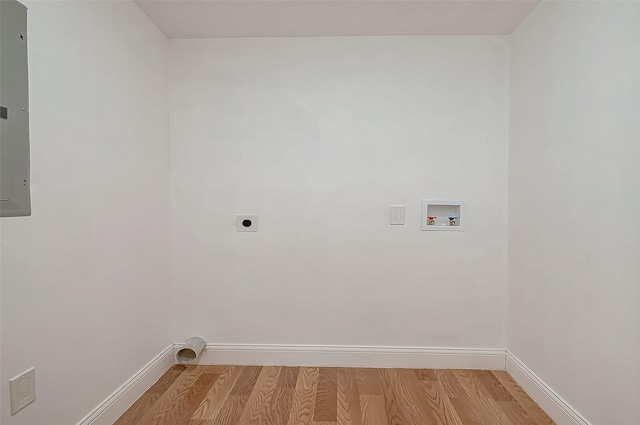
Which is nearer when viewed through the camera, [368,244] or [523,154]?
[523,154]

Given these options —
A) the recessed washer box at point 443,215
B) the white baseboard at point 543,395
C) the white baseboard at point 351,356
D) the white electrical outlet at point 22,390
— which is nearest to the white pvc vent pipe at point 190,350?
the white baseboard at point 351,356

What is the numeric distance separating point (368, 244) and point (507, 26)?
158 cm

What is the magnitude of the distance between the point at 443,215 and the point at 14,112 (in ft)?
7.30

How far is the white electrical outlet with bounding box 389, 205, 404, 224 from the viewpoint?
7.84ft

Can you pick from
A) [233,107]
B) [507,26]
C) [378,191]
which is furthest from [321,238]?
[507,26]

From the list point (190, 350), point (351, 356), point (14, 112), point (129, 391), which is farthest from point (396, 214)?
point (14, 112)

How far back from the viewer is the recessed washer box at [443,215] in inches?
93.5

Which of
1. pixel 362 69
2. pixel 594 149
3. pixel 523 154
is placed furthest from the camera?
pixel 362 69

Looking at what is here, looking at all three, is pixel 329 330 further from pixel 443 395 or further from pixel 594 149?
pixel 594 149

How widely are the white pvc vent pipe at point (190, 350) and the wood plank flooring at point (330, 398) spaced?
0.18ft

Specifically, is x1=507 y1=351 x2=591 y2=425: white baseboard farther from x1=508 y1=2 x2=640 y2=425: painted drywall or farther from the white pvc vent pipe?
the white pvc vent pipe

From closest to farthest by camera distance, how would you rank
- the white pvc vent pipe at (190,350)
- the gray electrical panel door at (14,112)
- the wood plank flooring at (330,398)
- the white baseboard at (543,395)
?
1. the gray electrical panel door at (14,112)
2. the white baseboard at (543,395)
3. the wood plank flooring at (330,398)
4. the white pvc vent pipe at (190,350)

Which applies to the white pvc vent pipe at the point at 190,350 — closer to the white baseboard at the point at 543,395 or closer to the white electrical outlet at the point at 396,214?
the white electrical outlet at the point at 396,214

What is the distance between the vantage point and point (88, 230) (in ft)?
5.41
